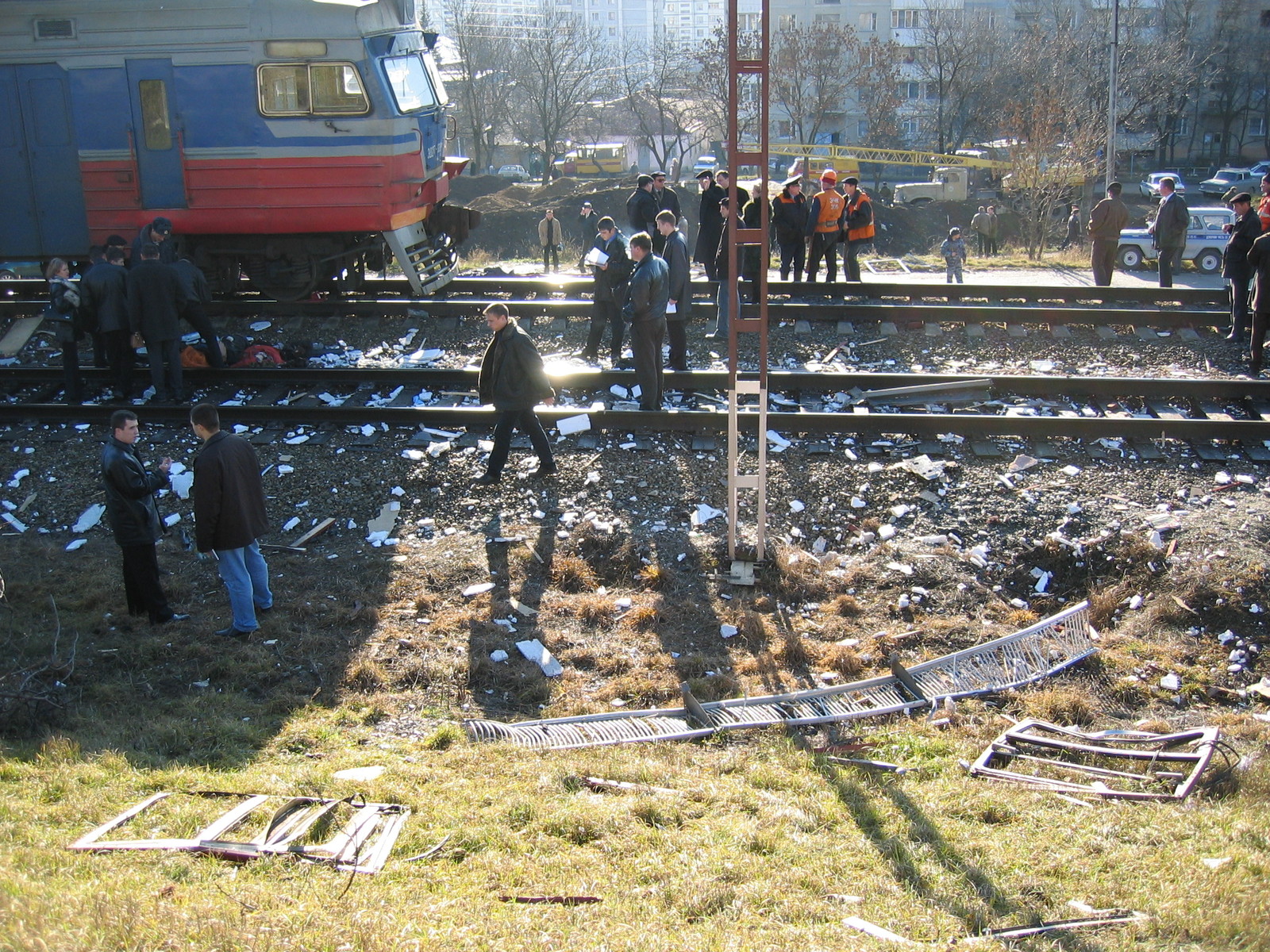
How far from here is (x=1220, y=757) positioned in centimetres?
560

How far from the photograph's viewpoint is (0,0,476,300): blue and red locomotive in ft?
41.3

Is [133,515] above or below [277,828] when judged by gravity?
above

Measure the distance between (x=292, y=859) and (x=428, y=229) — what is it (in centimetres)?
1104

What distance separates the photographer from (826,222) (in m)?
14.7

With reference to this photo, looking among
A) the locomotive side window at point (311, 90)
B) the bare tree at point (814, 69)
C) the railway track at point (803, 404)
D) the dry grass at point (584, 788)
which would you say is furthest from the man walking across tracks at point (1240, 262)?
the bare tree at point (814, 69)

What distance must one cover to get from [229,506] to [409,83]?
8151mm

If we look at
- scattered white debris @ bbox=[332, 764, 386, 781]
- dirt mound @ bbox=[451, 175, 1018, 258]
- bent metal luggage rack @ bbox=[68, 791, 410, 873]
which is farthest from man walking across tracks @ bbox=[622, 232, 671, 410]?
dirt mound @ bbox=[451, 175, 1018, 258]

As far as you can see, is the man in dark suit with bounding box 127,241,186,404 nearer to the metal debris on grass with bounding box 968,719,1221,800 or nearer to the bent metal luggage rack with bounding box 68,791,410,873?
the bent metal luggage rack with bounding box 68,791,410,873

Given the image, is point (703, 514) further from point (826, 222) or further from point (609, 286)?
point (826, 222)

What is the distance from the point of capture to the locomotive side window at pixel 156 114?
12.8 meters

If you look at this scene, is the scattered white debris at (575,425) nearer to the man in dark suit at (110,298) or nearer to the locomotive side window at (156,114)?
the man in dark suit at (110,298)

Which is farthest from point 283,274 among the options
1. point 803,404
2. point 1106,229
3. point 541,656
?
point 1106,229

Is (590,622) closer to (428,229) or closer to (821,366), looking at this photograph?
(821,366)

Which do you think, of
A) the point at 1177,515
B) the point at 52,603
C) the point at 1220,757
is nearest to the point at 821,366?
the point at 1177,515
